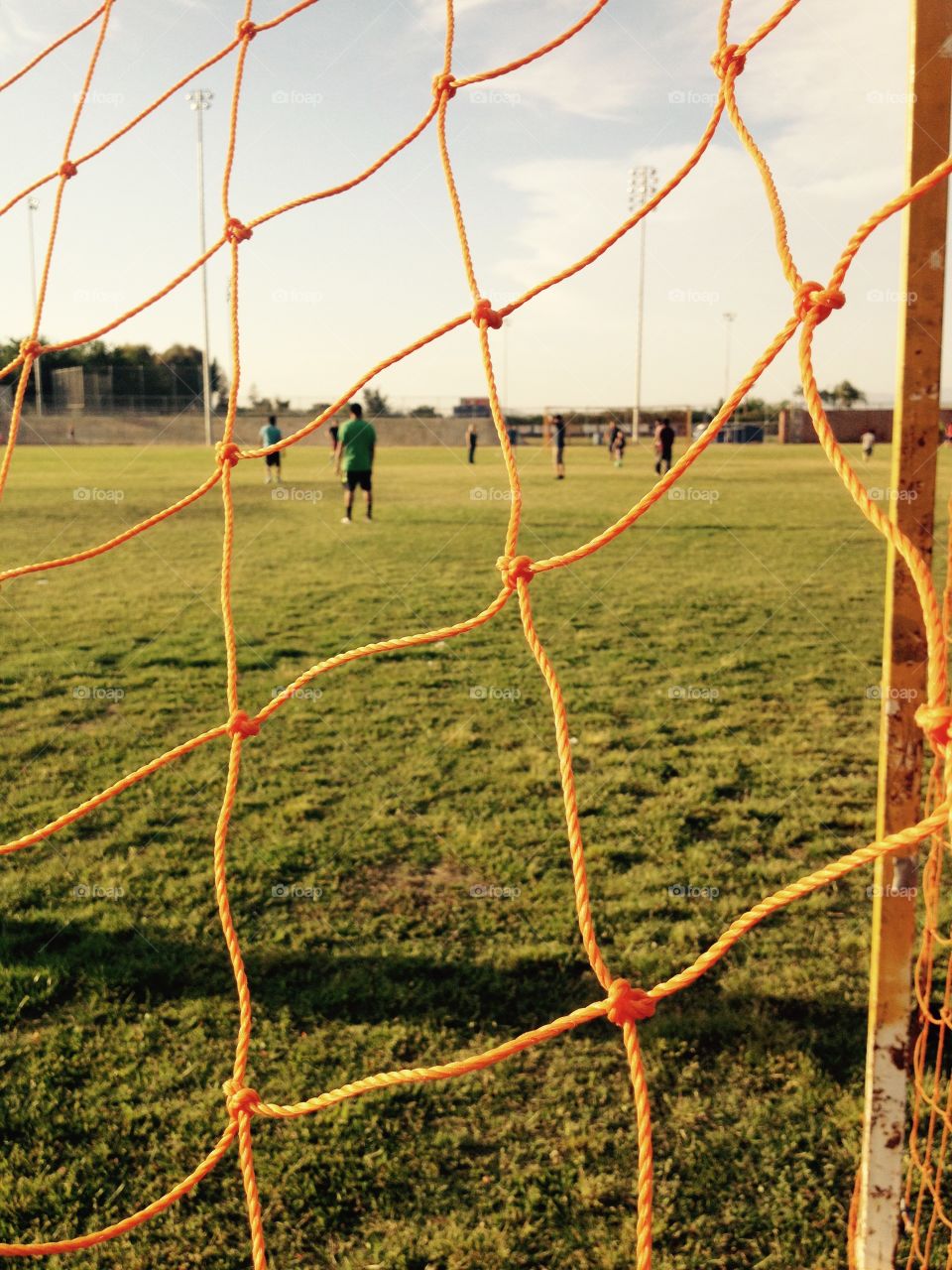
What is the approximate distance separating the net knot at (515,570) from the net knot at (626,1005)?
2.47 ft

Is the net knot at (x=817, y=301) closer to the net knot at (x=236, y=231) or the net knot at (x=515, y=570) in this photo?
the net knot at (x=515, y=570)

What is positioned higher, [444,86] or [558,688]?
[444,86]

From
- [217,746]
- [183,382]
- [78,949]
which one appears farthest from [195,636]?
[183,382]

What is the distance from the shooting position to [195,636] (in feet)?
21.8

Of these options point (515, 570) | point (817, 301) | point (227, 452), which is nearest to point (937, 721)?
point (817, 301)

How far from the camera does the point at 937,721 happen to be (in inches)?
45.1

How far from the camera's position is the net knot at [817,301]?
1.50 m

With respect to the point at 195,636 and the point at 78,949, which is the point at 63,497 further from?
the point at 78,949

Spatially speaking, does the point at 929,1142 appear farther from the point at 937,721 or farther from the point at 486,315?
the point at 486,315

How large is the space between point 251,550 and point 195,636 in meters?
4.17

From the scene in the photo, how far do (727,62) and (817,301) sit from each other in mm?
591

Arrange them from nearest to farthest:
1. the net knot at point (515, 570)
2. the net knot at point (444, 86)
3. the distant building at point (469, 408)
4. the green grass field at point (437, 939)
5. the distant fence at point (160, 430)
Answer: the net knot at point (515, 570)
the green grass field at point (437, 939)
the net knot at point (444, 86)
the distant fence at point (160, 430)
the distant building at point (469, 408)

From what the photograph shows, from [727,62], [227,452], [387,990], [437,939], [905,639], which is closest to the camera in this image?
[905,639]

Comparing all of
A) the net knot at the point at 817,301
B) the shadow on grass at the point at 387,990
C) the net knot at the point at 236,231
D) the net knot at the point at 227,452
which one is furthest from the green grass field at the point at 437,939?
the net knot at the point at 236,231
